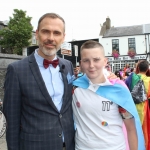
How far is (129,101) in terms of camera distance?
1.91 metres

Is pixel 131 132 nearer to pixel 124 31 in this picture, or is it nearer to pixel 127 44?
pixel 127 44

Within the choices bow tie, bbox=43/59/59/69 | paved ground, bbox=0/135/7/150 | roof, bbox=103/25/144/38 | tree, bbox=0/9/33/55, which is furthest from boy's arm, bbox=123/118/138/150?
roof, bbox=103/25/144/38

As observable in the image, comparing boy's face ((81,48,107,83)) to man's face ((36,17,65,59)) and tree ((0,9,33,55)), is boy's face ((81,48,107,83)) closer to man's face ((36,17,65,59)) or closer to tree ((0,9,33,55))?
man's face ((36,17,65,59))

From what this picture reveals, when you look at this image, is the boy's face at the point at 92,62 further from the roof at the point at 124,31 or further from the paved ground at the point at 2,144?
the roof at the point at 124,31

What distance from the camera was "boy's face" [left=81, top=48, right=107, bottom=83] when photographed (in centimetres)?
194

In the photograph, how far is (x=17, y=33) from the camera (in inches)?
1011

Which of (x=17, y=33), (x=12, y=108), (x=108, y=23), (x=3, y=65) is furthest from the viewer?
(x=108, y=23)

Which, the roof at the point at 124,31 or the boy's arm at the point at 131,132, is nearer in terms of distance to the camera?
the boy's arm at the point at 131,132

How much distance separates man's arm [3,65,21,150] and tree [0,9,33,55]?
2459 cm

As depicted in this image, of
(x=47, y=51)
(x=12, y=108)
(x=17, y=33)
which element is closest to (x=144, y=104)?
(x=47, y=51)

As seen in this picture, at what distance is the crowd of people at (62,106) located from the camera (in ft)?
6.13

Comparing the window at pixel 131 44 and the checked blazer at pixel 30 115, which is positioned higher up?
the window at pixel 131 44

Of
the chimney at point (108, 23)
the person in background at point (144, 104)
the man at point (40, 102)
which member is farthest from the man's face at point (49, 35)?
the chimney at point (108, 23)

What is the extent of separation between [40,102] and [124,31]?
31459mm
